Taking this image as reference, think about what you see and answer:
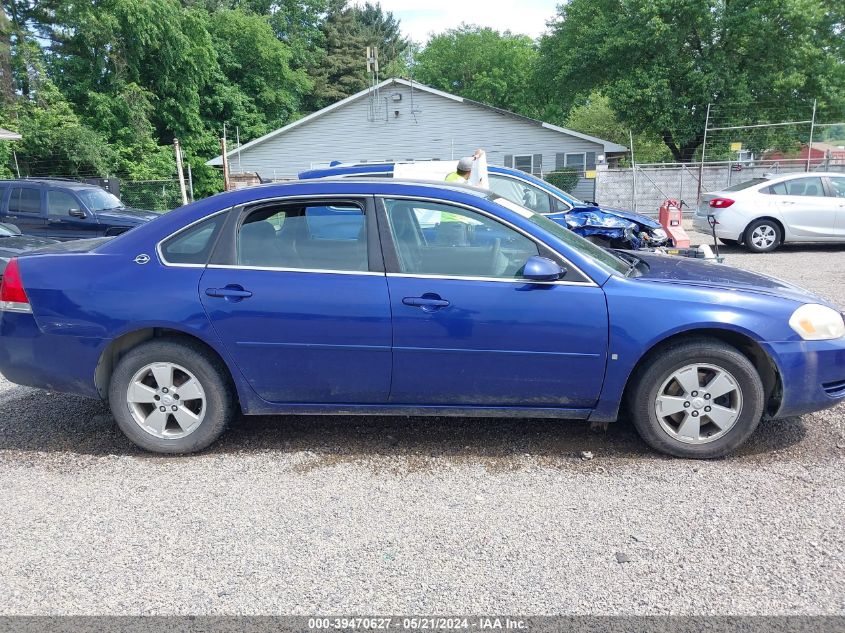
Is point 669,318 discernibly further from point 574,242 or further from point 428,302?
point 428,302

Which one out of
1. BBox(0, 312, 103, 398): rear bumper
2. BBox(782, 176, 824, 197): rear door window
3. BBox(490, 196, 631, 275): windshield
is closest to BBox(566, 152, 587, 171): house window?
BBox(782, 176, 824, 197): rear door window

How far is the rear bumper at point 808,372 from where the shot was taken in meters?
3.67

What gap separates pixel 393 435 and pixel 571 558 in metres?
1.61

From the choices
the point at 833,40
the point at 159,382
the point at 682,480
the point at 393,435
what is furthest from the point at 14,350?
the point at 833,40

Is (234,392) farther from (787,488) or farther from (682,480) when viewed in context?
(787,488)

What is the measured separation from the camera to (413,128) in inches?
1170

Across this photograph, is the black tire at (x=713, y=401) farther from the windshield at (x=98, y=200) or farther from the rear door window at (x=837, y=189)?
the windshield at (x=98, y=200)

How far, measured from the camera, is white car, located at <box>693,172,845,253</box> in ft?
40.2

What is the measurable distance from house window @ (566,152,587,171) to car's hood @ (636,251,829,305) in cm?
2583

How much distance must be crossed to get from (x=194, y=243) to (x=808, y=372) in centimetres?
365

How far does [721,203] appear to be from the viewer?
12.8m

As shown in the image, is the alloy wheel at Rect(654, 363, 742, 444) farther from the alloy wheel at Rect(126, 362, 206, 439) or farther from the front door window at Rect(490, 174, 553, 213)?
the front door window at Rect(490, 174, 553, 213)

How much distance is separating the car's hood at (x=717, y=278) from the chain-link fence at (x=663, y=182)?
19418 mm

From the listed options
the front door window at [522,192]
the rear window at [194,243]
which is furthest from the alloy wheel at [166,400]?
the front door window at [522,192]
